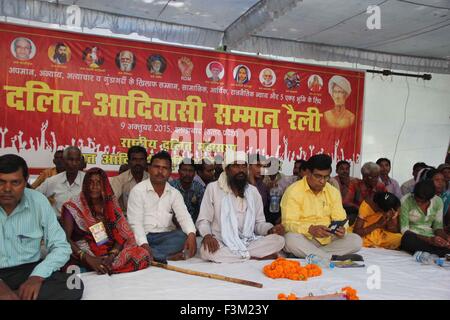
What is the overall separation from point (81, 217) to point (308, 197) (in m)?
2.08

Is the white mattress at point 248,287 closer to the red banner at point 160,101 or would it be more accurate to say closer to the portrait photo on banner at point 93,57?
the red banner at point 160,101

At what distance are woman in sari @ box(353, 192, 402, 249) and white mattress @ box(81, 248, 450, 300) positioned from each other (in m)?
0.77

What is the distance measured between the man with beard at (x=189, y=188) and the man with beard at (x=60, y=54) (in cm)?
220

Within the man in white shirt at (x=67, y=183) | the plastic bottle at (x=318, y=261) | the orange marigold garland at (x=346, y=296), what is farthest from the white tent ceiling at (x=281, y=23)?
the orange marigold garland at (x=346, y=296)

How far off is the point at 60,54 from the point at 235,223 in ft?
10.8

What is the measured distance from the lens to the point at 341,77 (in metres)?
7.06

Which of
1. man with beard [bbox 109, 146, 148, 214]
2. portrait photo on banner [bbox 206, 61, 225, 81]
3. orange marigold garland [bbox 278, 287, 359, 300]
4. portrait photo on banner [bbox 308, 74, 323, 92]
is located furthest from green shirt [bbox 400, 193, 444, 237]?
portrait photo on banner [bbox 206, 61, 225, 81]

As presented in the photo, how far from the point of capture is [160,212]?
13.2ft

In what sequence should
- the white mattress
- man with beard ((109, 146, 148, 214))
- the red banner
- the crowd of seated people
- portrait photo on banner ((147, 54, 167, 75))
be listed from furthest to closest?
portrait photo on banner ((147, 54, 167, 75)) → the red banner → man with beard ((109, 146, 148, 214)) → the white mattress → the crowd of seated people

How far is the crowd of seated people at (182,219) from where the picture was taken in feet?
8.60

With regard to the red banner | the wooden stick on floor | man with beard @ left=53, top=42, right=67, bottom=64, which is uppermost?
man with beard @ left=53, top=42, right=67, bottom=64

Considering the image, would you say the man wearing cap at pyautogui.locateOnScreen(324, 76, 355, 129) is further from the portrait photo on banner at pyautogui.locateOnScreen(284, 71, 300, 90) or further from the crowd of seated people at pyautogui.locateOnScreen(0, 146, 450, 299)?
the crowd of seated people at pyautogui.locateOnScreen(0, 146, 450, 299)

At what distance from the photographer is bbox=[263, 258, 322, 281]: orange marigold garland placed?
335 centimetres
